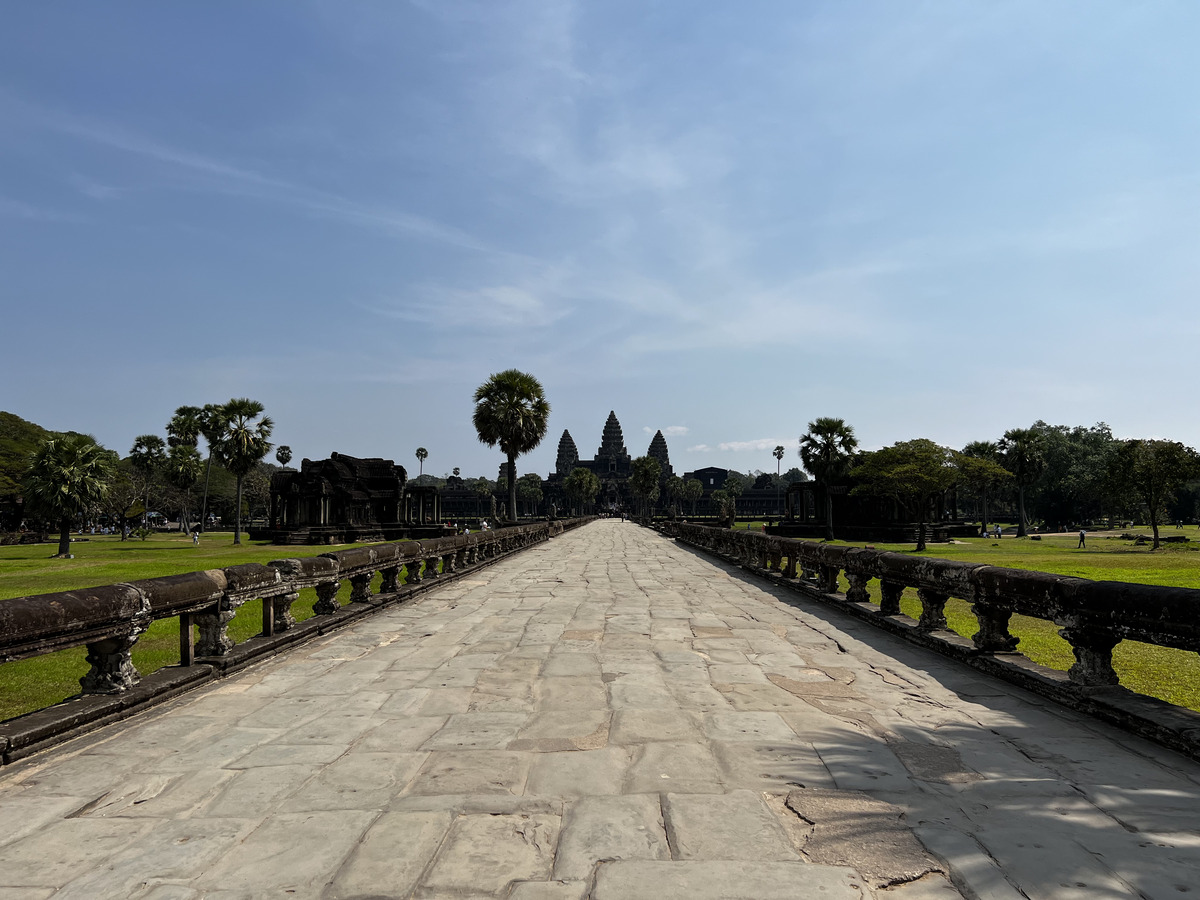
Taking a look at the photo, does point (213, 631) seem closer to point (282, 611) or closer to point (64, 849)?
point (282, 611)

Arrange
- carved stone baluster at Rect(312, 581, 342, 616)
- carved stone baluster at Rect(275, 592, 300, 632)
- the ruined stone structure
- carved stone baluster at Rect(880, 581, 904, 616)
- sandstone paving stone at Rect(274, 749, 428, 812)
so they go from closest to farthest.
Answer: sandstone paving stone at Rect(274, 749, 428, 812) → carved stone baluster at Rect(275, 592, 300, 632) → carved stone baluster at Rect(880, 581, 904, 616) → carved stone baluster at Rect(312, 581, 342, 616) → the ruined stone structure

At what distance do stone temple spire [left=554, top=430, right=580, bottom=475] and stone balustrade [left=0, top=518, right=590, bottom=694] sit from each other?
164515mm

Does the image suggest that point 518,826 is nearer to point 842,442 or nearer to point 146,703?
point 146,703

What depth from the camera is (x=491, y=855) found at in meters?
2.86

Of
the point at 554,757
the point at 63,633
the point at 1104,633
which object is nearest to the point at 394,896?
the point at 554,757

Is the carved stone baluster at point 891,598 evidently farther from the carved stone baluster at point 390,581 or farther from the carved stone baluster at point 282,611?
the carved stone baluster at point 390,581

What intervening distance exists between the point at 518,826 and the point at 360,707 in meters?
2.45

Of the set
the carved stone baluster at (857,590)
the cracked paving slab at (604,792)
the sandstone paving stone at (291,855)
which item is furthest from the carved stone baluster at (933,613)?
the sandstone paving stone at (291,855)

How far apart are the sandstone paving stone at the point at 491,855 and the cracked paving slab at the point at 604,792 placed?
0.01m

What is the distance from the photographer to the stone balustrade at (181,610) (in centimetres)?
423

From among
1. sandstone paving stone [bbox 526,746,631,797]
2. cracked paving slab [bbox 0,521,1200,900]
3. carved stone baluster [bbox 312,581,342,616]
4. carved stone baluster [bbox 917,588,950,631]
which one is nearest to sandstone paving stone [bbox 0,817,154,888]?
cracked paving slab [bbox 0,521,1200,900]

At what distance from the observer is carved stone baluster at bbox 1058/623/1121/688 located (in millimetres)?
5008

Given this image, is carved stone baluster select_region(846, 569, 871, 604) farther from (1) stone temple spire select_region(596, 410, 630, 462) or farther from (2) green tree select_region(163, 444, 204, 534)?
(1) stone temple spire select_region(596, 410, 630, 462)

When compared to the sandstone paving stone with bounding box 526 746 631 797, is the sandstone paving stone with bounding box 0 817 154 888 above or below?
above
